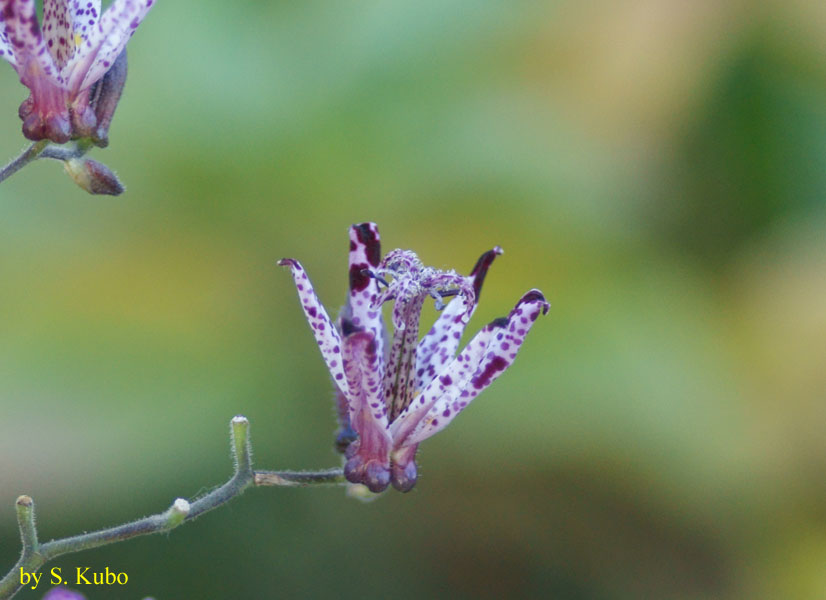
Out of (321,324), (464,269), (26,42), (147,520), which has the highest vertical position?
(464,269)

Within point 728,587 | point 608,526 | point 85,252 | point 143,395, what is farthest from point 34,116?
point 728,587

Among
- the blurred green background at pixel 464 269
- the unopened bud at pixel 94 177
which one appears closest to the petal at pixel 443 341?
the unopened bud at pixel 94 177

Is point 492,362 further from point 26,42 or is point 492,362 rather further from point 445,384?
point 26,42

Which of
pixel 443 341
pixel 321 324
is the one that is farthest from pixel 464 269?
pixel 321 324

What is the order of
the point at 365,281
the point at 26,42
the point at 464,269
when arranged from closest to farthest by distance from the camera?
the point at 26,42 < the point at 365,281 < the point at 464,269

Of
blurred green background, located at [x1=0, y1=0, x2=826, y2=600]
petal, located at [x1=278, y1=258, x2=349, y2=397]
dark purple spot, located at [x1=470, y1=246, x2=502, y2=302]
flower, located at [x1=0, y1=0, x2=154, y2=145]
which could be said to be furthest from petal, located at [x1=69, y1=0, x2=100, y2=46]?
blurred green background, located at [x1=0, y1=0, x2=826, y2=600]

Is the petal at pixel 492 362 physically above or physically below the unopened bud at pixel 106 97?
below

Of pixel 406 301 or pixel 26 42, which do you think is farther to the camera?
pixel 406 301

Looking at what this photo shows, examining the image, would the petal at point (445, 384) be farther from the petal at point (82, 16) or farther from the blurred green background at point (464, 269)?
the blurred green background at point (464, 269)
